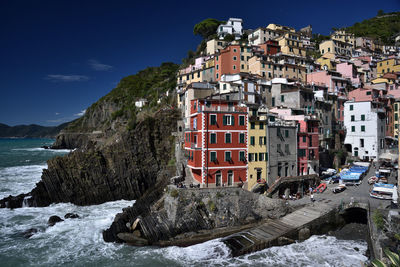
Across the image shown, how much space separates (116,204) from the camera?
1607 inches

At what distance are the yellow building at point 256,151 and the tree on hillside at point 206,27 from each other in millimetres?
71266

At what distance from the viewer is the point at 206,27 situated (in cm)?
9631

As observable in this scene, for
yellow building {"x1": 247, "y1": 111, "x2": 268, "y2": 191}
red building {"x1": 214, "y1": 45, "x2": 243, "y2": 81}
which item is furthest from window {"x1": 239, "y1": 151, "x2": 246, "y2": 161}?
red building {"x1": 214, "y1": 45, "x2": 243, "y2": 81}

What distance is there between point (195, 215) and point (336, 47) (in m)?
87.9

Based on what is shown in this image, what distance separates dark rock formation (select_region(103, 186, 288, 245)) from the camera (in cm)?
2653

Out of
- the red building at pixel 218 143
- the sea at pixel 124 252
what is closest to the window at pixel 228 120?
the red building at pixel 218 143

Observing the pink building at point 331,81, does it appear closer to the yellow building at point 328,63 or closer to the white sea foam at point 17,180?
the yellow building at point 328,63

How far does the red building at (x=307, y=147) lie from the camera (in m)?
38.3

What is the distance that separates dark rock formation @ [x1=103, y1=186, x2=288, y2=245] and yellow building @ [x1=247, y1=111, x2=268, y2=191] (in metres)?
4.29

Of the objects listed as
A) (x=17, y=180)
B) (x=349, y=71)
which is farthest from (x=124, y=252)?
(x=349, y=71)

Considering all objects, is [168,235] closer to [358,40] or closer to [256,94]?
[256,94]

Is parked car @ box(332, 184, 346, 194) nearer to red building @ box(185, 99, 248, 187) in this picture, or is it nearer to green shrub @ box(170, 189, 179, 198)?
red building @ box(185, 99, 248, 187)

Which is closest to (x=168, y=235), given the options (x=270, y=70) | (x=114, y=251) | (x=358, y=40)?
(x=114, y=251)

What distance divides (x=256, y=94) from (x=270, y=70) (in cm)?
1822
